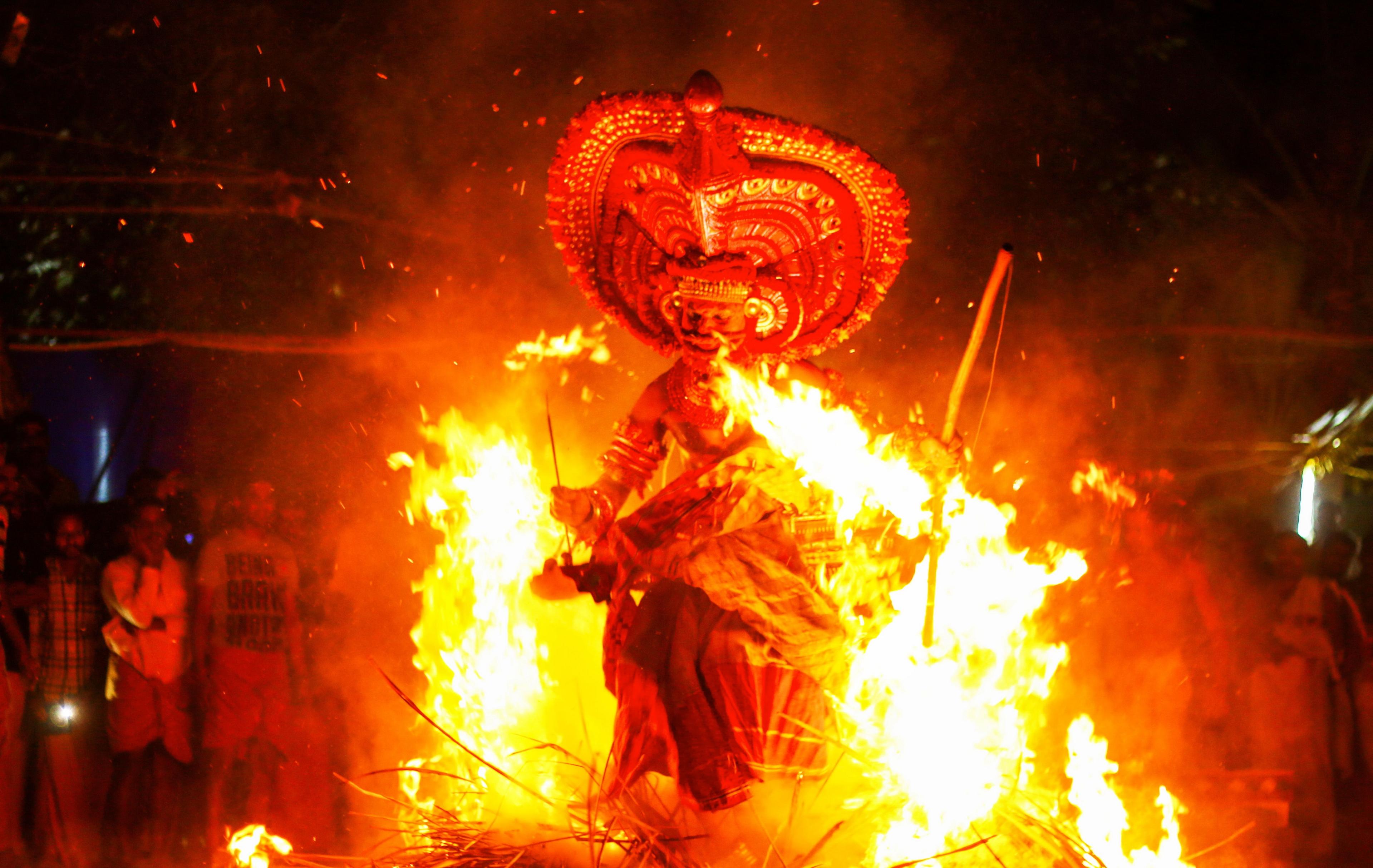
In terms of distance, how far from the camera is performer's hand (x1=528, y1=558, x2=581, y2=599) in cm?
362

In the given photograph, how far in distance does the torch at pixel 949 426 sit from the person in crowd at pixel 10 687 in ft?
11.9

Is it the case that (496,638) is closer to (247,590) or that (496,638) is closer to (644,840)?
(644,840)

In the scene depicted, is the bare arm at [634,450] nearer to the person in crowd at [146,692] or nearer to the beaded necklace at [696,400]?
the beaded necklace at [696,400]

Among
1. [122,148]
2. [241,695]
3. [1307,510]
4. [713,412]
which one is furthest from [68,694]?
[1307,510]

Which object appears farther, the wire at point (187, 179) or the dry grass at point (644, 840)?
the wire at point (187, 179)

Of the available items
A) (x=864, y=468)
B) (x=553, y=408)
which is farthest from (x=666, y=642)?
(x=553, y=408)

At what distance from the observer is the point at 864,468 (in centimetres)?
351

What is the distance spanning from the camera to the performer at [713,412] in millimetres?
3168

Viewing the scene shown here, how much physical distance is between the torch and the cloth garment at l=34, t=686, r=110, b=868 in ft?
12.0

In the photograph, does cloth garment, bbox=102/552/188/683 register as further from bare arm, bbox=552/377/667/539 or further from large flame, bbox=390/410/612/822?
bare arm, bbox=552/377/667/539

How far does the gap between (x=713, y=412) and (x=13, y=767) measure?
134 inches

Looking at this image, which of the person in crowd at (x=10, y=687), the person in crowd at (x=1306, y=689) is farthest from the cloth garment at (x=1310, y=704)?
the person in crowd at (x=10, y=687)

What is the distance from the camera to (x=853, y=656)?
3.44 metres

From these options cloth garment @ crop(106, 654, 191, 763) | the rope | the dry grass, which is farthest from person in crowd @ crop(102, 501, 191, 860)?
the dry grass
